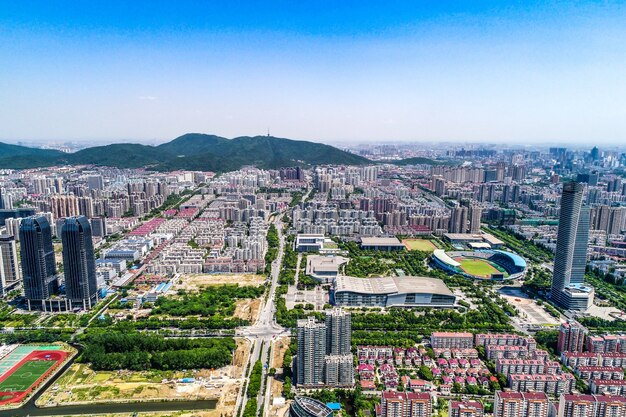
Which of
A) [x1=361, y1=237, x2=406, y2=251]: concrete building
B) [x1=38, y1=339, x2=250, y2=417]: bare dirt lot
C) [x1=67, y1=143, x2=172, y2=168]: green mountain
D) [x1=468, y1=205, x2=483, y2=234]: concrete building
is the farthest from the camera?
[x1=67, y1=143, x2=172, y2=168]: green mountain

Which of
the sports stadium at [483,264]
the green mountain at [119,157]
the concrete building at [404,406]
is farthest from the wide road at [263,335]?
the green mountain at [119,157]

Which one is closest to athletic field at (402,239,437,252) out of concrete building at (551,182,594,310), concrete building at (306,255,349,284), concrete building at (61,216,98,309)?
concrete building at (306,255,349,284)

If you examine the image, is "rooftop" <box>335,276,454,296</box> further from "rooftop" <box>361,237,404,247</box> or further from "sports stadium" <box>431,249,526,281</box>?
"rooftop" <box>361,237,404,247</box>

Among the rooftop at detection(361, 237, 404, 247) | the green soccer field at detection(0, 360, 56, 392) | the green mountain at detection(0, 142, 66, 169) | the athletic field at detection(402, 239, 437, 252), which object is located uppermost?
the green mountain at detection(0, 142, 66, 169)

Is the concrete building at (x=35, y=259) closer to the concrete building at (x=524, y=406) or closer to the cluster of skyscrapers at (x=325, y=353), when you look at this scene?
the cluster of skyscrapers at (x=325, y=353)

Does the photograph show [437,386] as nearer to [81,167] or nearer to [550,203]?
[550,203]

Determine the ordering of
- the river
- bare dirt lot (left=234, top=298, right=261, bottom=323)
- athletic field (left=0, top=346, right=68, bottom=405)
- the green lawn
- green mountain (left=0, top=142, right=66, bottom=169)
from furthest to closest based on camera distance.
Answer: green mountain (left=0, top=142, right=66, bottom=169) → the green lawn → bare dirt lot (left=234, top=298, right=261, bottom=323) → athletic field (left=0, top=346, right=68, bottom=405) → the river

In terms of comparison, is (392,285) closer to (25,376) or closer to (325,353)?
(325,353)
